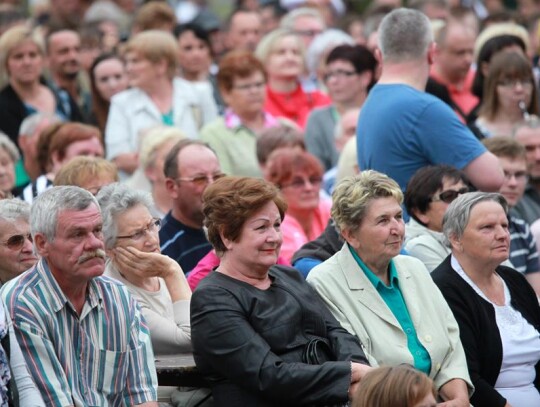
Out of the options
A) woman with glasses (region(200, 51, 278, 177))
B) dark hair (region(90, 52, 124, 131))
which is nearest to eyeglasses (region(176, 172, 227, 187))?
woman with glasses (region(200, 51, 278, 177))

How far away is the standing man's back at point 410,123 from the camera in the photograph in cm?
675

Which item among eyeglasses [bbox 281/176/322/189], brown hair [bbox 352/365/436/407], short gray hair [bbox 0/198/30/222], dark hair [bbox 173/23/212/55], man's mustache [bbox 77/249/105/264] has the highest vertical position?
dark hair [bbox 173/23/212/55]

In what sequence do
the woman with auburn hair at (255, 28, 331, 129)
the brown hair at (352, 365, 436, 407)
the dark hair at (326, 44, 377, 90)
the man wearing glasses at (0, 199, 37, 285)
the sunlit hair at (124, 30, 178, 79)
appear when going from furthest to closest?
the woman with auburn hair at (255, 28, 331, 129), the dark hair at (326, 44, 377, 90), the sunlit hair at (124, 30, 178, 79), the man wearing glasses at (0, 199, 37, 285), the brown hair at (352, 365, 436, 407)

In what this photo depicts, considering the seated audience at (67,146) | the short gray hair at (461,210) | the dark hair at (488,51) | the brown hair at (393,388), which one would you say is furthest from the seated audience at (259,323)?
the dark hair at (488,51)

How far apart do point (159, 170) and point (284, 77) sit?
3.40 m

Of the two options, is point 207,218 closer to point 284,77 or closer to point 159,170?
point 159,170

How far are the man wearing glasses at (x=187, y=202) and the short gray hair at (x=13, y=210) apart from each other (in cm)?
128

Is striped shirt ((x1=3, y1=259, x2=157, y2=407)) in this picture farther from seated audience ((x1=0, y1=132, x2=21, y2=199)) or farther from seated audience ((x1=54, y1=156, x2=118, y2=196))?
seated audience ((x1=0, y1=132, x2=21, y2=199))

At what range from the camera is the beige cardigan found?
575cm

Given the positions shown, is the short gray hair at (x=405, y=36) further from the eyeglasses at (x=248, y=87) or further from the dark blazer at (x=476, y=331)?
the eyeglasses at (x=248, y=87)

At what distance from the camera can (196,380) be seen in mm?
5543

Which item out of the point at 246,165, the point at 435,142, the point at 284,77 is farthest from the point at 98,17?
the point at 435,142

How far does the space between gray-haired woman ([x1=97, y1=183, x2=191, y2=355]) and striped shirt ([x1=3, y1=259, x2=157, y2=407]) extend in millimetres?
357

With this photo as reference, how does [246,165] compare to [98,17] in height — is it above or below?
below
